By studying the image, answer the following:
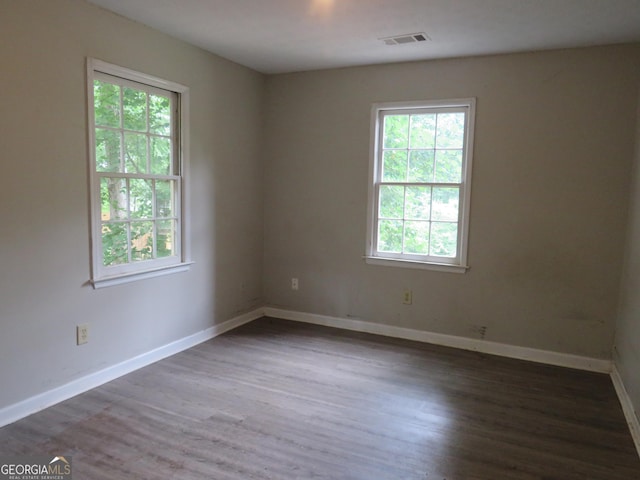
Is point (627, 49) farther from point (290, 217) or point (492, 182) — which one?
point (290, 217)

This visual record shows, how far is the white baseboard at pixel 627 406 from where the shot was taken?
8.19 ft

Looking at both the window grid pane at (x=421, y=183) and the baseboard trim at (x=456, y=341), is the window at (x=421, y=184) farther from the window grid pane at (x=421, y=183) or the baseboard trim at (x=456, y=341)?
the baseboard trim at (x=456, y=341)

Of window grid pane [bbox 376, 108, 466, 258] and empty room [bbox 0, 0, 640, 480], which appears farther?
window grid pane [bbox 376, 108, 466, 258]

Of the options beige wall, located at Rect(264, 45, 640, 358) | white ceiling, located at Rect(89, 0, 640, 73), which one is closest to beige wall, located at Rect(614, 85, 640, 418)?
beige wall, located at Rect(264, 45, 640, 358)

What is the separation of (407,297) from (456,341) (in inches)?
22.3

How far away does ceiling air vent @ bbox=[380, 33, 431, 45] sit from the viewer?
3.23m

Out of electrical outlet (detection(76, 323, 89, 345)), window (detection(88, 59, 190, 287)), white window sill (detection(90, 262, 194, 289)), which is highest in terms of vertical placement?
window (detection(88, 59, 190, 287))

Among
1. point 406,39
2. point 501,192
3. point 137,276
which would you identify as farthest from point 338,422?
point 406,39

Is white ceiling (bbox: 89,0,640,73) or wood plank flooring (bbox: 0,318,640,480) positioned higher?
white ceiling (bbox: 89,0,640,73)

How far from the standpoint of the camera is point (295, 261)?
15.1 feet

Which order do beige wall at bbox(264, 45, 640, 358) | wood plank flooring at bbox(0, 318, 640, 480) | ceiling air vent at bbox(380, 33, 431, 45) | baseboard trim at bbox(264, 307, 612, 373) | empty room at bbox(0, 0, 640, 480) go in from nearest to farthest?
wood plank flooring at bbox(0, 318, 640, 480), empty room at bbox(0, 0, 640, 480), ceiling air vent at bbox(380, 33, 431, 45), beige wall at bbox(264, 45, 640, 358), baseboard trim at bbox(264, 307, 612, 373)

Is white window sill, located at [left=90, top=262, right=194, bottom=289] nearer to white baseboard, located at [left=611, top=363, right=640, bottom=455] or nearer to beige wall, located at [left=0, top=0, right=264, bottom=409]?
beige wall, located at [left=0, top=0, right=264, bottom=409]

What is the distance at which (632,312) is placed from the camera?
2.90 m

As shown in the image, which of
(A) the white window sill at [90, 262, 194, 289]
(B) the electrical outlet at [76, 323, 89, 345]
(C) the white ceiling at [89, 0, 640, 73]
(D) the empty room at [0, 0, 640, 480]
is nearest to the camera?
(D) the empty room at [0, 0, 640, 480]
